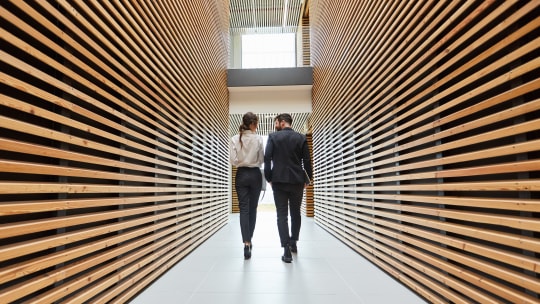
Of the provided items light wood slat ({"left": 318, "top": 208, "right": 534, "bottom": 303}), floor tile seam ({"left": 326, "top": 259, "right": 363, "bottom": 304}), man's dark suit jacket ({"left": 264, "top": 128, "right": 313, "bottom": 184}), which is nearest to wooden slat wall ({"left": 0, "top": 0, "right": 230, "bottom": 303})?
man's dark suit jacket ({"left": 264, "top": 128, "right": 313, "bottom": 184})

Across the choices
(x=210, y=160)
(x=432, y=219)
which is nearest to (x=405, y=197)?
(x=432, y=219)

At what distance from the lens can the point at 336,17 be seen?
4.82m

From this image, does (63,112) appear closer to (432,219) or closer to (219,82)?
(432,219)

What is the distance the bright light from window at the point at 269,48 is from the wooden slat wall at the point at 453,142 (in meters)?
6.44

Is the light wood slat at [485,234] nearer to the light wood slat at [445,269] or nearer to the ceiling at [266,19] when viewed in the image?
the light wood slat at [445,269]

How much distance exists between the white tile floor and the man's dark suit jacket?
816 millimetres

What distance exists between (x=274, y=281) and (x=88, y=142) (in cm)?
163

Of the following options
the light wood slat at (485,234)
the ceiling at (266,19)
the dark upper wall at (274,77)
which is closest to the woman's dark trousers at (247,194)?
the light wood slat at (485,234)

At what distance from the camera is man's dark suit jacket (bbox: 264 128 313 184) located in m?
3.19

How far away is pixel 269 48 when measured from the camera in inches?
411

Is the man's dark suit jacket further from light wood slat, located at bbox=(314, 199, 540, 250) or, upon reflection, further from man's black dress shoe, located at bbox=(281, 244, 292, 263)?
light wood slat, located at bbox=(314, 199, 540, 250)

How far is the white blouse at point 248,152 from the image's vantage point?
132 inches

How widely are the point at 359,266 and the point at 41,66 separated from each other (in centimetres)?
280

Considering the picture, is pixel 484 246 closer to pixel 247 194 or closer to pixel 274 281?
pixel 274 281
